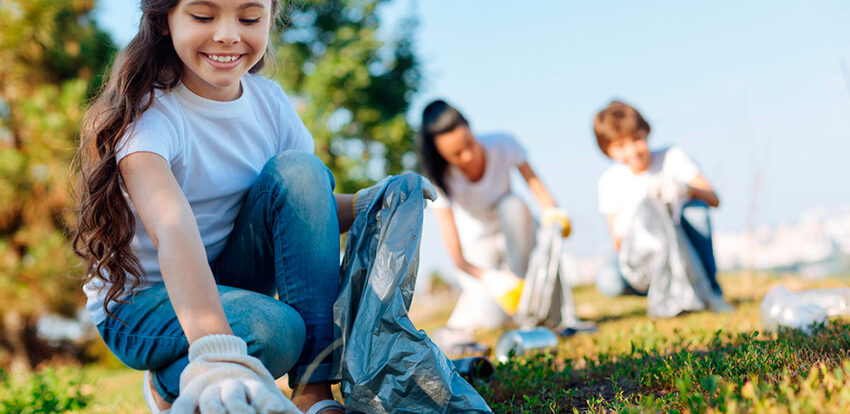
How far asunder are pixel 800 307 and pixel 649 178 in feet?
7.02

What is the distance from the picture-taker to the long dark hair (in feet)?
5.89

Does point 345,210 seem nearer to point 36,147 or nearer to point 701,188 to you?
point 701,188

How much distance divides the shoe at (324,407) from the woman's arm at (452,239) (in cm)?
302

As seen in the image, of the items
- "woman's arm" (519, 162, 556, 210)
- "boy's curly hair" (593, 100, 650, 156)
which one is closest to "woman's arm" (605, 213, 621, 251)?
"boy's curly hair" (593, 100, 650, 156)

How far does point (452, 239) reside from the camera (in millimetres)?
4828

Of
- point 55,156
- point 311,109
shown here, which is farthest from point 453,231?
point 55,156

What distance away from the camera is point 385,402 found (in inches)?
68.3

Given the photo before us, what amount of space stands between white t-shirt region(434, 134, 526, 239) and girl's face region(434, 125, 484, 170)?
4.1 inches

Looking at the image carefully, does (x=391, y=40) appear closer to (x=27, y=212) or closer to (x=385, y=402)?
(x=27, y=212)

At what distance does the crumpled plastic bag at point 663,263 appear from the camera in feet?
14.3

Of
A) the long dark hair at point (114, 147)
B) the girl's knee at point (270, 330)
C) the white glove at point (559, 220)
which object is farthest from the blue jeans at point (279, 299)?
the white glove at point (559, 220)

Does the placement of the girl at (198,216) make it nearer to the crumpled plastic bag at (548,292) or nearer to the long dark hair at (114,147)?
the long dark hair at (114,147)

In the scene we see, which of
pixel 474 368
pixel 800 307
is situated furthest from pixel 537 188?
pixel 474 368

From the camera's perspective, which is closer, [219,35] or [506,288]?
[219,35]
